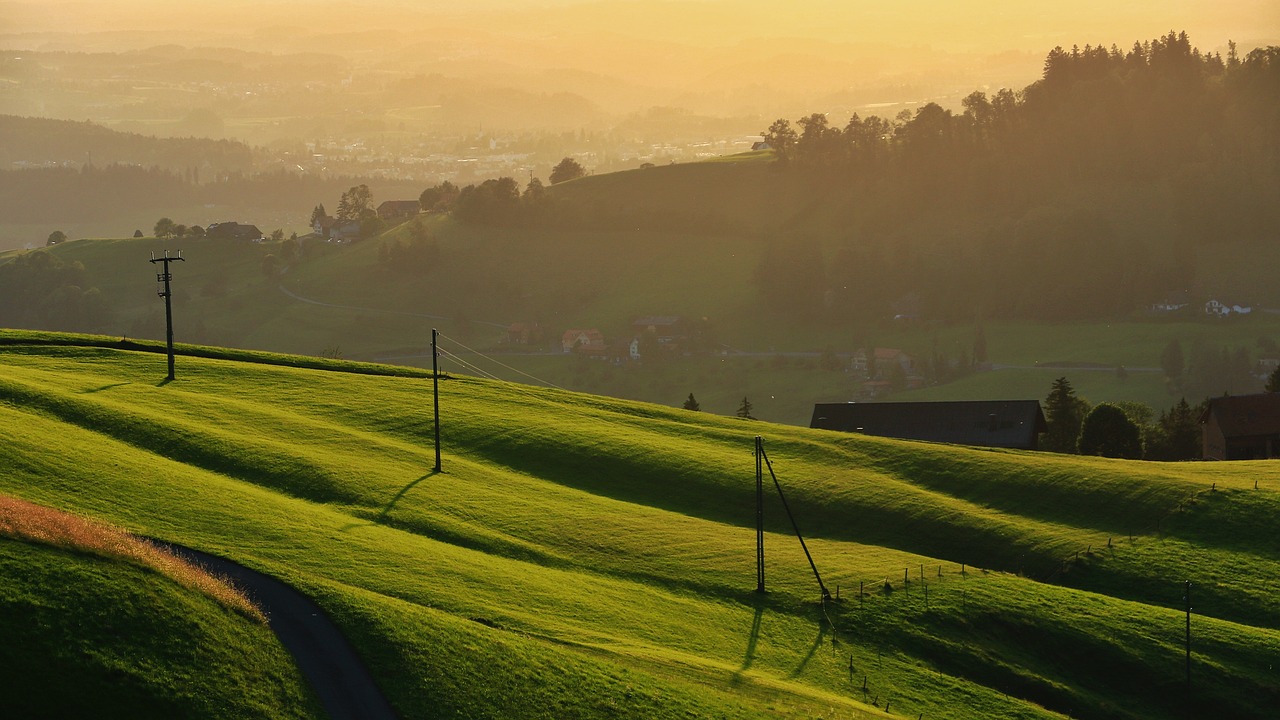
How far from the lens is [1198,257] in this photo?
172000mm

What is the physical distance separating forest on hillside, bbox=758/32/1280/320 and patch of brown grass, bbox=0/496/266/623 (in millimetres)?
146524

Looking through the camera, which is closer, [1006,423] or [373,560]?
[373,560]

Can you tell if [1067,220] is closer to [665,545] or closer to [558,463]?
[558,463]

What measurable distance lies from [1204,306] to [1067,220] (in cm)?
2649

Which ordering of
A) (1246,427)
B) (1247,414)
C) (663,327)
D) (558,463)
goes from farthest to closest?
(663,327), (1247,414), (1246,427), (558,463)

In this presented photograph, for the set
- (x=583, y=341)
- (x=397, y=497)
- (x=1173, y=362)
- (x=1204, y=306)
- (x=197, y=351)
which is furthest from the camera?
(x=583, y=341)

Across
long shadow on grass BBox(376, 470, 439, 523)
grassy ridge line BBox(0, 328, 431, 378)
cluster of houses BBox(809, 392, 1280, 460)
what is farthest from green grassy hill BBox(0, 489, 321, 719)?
cluster of houses BBox(809, 392, 1280, 460)

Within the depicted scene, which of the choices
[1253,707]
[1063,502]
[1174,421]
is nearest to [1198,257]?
[1174,421]

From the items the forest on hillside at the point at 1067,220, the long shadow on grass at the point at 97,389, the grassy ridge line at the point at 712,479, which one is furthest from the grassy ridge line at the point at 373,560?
the forest on hillside at the point at 1067,220

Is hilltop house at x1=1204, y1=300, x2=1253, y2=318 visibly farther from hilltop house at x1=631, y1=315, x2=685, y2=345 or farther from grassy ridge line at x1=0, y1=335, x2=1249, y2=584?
grassy ridge line at x1=0, y1=335, x2=1249, y2=584

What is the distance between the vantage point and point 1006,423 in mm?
81688

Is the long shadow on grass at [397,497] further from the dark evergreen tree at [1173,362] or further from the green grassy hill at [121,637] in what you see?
the dark evergreen tree at [1173,362]

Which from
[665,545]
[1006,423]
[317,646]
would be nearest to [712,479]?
[665,545]

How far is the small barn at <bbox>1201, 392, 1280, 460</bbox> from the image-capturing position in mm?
79562
